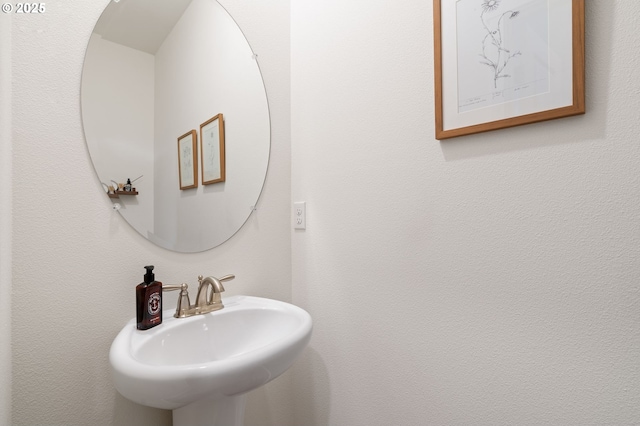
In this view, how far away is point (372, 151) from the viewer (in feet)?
3.40

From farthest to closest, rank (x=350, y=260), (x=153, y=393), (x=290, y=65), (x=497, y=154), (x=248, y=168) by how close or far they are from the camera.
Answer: (x=290, y=65), (x=248, y=168), (x=350, y=260), (x=497, y=154), (x=153, y=393)

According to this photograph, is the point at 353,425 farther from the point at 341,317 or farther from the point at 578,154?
the point at 578,154

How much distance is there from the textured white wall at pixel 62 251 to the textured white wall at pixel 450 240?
2.11ft

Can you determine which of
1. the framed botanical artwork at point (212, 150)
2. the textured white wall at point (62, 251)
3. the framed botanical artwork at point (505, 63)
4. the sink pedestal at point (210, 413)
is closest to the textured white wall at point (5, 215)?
the textured white wall at point (62, 251)

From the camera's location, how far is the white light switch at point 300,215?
127 cm

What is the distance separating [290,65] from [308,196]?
0.60m

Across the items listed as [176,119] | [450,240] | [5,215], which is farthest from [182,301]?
[450,240]

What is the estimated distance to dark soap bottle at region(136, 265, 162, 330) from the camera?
853mm

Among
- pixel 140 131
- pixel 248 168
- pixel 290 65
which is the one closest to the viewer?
pixel 140 131

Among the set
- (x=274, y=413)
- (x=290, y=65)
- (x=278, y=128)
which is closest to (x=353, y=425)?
(x=274, y=413)

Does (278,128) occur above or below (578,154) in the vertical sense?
above

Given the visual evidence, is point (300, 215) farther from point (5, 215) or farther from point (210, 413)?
point (5, 215)

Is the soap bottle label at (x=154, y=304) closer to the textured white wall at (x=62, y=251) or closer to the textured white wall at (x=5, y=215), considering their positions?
the textured white wall at (x=62, y=251)

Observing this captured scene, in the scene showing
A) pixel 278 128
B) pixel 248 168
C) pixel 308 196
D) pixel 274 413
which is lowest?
pixel 274 413
